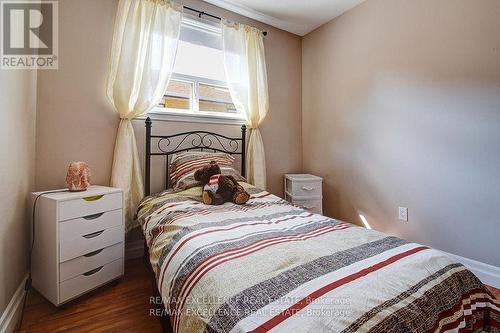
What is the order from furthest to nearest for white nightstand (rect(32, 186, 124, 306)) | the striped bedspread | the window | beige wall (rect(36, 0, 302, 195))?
the window < beige wall (rect(36, 0, 302, 195)) < white nightstand (rect(32, 186, 124, 306)) < the striped bedspread

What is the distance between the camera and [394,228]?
2213 millimetres

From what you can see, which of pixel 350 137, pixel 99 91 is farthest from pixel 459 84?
pixel 99 91

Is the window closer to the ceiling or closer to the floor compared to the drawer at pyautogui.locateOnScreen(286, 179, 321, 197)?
closer to the ceiling

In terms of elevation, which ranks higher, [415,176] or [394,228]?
[415,176]

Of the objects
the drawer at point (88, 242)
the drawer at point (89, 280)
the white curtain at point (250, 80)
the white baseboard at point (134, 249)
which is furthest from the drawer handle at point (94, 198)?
the white curtain at point (250, 80)

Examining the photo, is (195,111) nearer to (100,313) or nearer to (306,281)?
(100,313)

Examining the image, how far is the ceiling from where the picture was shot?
247 cm

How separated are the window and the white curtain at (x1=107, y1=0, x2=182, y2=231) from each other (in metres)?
0.22

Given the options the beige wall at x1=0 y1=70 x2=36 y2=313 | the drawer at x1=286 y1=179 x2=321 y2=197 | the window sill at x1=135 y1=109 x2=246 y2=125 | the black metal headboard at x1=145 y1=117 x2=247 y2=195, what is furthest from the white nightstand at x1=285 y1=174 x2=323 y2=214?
the beige wall at x1=0 y1=70 x2=36 y2=313

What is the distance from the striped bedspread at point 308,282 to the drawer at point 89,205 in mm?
609

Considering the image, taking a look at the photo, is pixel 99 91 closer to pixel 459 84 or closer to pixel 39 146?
pixel 39 146

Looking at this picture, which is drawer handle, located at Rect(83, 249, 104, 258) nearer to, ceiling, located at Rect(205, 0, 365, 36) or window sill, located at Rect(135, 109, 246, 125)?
window sill, located at Rect(135, 109, 246, 125)

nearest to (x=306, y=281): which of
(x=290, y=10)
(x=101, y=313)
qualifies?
(x=101, y=313)

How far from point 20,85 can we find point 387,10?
2996 millimetres
